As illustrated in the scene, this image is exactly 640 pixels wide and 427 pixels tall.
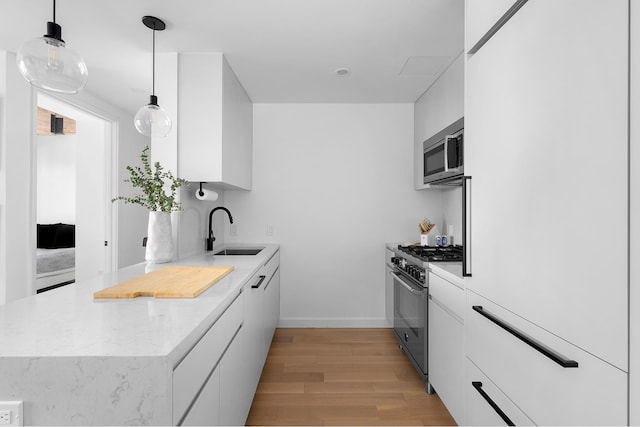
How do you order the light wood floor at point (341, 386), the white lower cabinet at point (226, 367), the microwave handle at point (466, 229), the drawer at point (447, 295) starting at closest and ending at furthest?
the white lower cabinet at point (226, 367) → the microwave handle at point (466, 229) → the drawer at point (447, 295) → the light wood floor at point (341, 386)

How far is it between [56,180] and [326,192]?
17.0ft

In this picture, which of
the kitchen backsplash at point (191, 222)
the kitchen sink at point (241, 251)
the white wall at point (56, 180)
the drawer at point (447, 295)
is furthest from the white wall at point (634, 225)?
the white wall at point (56, 180)

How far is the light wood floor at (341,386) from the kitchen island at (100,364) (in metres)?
1.22

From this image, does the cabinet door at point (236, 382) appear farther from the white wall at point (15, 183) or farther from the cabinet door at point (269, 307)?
the white wall at point (15, 183)

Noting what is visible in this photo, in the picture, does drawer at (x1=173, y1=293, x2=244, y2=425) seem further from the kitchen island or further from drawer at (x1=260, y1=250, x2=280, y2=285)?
drawer at (x1=260, y1=250, x2=280, y2=285)

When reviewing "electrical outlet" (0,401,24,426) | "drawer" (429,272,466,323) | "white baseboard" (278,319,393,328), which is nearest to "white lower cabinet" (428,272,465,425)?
"drawer" (429,272,466,323)

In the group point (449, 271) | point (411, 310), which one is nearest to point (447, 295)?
point (449, 271)

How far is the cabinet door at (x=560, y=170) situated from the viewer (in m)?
0.80

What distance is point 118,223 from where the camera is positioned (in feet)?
12.6

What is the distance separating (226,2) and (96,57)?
1377 mm

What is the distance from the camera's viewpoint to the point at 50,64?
3.94 feet

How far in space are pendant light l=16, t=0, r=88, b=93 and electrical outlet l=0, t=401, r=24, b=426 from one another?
1.05m

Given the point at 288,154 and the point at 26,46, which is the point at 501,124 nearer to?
the point at 26,46

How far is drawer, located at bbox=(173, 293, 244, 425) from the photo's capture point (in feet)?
2.97
